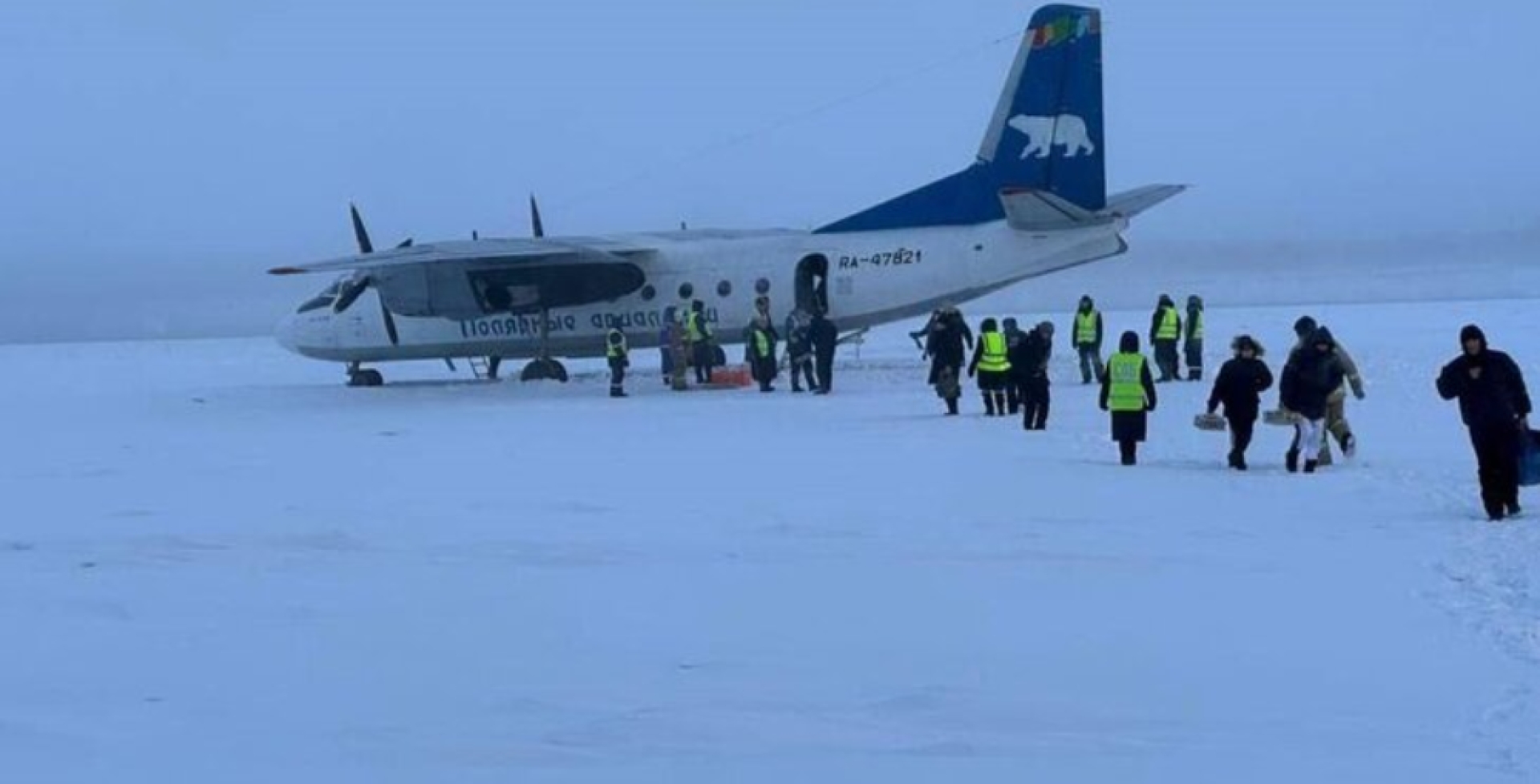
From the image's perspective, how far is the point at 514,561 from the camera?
1016cm

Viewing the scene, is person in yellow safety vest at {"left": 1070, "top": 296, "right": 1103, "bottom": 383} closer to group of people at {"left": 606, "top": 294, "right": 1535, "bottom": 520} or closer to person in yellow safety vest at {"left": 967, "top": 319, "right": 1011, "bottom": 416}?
group of people at {"left": 606, "top": 294, "right": 1535, "bottom": 520}

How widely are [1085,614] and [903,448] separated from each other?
28.1 feet

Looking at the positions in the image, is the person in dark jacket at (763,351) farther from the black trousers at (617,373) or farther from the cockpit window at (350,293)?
the cockpit window at (350,293)

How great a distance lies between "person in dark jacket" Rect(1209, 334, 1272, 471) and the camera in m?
14.7

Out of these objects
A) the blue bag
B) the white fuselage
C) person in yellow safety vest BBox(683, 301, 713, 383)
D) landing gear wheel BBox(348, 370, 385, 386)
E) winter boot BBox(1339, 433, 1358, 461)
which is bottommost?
winter boot BBox(1339, 433, 1358, 461)

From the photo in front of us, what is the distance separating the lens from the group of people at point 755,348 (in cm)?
2500

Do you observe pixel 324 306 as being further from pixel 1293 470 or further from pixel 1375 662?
pixel 1375 662

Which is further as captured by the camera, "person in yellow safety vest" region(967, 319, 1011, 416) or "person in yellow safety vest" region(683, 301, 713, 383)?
"person in yellow safety vest" region(683, 301, 713, 383)

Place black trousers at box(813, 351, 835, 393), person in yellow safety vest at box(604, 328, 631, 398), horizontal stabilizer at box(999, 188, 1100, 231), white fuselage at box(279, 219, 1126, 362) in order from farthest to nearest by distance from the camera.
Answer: white fuselage at box(279, 219, 1126, 362) → person in yellow safety vest at box(604, 328, 631, 398) → horizontal stabilizer at box(999, 188, 1100, 231) → black trousers at box(813, 351, 835, 393)

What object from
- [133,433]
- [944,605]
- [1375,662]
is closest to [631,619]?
[944,605]

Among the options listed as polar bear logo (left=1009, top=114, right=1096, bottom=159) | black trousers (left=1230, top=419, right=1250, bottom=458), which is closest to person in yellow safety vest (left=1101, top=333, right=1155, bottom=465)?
black trousers (left=1230, top=419, right=1250, bottom=458)

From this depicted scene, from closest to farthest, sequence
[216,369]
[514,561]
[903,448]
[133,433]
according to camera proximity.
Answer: [514,561]
[903,448]
[133,433]
[216,369]

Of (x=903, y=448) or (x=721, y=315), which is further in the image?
(x=721, y=315)

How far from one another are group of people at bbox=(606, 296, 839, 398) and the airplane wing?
1.36 m
